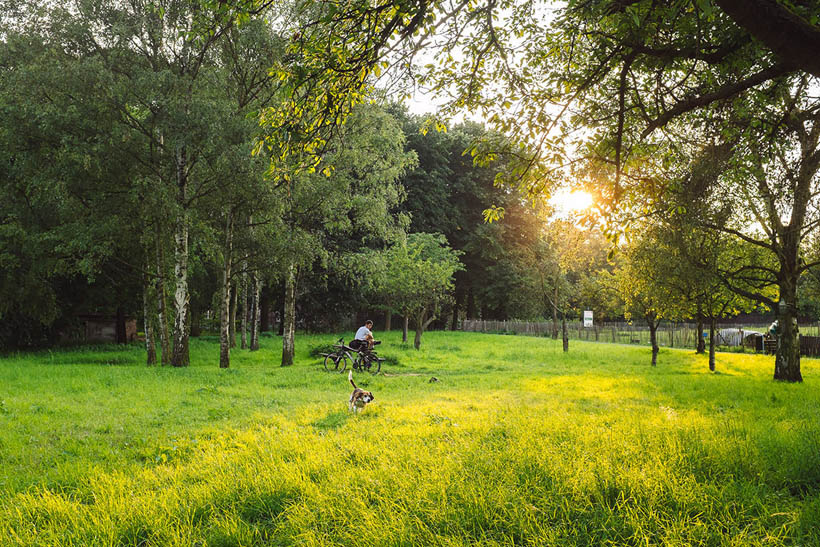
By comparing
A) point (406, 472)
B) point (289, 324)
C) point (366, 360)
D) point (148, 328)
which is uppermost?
point (289, 324)

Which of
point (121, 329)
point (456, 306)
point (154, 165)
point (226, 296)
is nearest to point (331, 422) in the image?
point (226, 296)

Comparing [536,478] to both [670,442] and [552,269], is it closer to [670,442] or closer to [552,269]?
[670,442]

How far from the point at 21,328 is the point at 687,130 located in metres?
27.3

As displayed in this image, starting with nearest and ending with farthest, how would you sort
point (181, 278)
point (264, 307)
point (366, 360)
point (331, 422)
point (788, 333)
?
point (331, 422), point (788, 333), point (181, 278), point (366, 360), point (264, 307)

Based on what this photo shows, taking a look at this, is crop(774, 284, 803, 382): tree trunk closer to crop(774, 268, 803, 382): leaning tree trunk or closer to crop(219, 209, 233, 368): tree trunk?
crop(774, 268, 803, 382): leaning tree trunk

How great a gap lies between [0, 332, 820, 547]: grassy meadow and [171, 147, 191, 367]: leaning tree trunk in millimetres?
6129

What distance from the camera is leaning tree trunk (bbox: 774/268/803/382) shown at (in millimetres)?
13539

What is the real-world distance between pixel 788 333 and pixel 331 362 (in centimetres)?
1482

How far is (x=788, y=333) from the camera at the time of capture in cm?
1376

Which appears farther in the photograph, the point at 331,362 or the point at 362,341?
the point at 331,362

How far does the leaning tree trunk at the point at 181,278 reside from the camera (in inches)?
624

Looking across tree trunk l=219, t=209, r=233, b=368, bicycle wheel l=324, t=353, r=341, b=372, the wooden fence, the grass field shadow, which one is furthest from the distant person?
the wooden fence

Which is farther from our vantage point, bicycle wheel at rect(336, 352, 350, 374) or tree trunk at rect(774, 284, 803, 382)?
bicycle wheel at rect(336, 352, 350, 374)

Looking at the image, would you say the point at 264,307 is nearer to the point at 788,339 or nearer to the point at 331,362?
the point at 331,362
